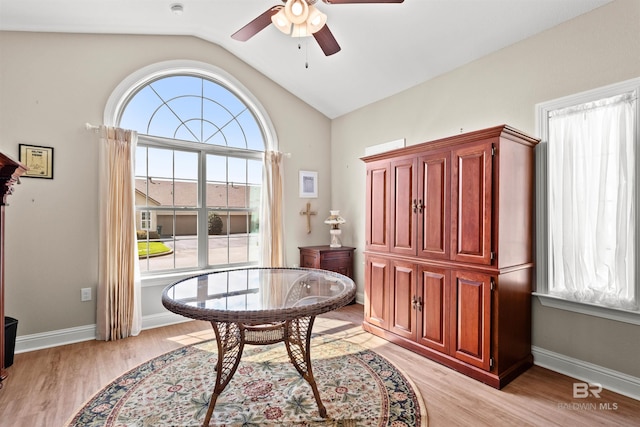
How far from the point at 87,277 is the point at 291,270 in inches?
84.4

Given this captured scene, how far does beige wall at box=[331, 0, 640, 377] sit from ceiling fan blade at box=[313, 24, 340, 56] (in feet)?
4.06

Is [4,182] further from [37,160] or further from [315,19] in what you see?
[315,19]

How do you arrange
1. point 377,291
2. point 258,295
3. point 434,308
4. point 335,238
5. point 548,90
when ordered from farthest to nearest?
point 335,238 → point 377,291 → point 434,308 → point 548,90 → point 258,295

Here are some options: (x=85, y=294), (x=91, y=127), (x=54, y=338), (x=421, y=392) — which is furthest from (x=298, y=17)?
(x=54, y=338)

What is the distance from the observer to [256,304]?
171 cm

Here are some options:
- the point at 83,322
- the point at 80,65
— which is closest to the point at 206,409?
the point at 83,322

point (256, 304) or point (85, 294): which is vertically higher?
point (256, 304)

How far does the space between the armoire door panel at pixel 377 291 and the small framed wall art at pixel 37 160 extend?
10.6 feet

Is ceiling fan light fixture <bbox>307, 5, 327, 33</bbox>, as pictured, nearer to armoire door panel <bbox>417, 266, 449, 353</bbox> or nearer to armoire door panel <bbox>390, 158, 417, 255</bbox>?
armoire door panel <bbox>390, 158, 417, 255</bbox>

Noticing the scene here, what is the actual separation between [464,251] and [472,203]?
39cm

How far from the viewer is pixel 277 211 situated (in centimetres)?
423

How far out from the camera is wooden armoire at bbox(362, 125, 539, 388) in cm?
233

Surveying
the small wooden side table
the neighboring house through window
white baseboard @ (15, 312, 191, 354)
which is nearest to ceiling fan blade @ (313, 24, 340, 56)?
the neighboring house through window

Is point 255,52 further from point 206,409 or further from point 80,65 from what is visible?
point 206,409
